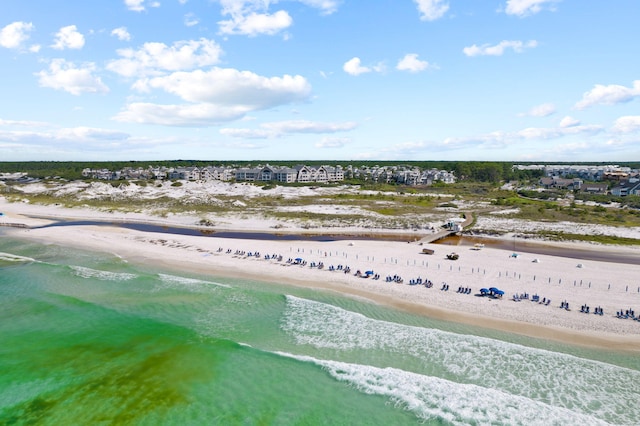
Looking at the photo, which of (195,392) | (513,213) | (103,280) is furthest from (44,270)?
(513,213)

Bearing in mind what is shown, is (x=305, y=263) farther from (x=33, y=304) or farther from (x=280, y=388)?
(x=33, y=304)

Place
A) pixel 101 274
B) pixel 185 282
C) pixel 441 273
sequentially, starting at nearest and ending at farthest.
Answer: pixel 185 282
pixel 441 273
pixel 101 274

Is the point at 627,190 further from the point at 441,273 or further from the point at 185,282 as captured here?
the point at 185,282

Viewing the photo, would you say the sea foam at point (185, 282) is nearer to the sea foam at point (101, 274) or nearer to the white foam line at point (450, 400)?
the sea foam at point (101, 274)

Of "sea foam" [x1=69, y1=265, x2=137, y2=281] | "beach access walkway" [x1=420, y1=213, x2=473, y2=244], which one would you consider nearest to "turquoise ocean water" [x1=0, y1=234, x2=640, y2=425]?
"sea foam" [x1=69, y1=265, x2=137, y2=281]

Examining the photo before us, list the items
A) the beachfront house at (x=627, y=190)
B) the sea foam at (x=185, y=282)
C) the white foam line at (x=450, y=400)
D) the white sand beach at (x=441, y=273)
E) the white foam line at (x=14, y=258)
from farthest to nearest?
the beachfront house at (x=627, y=190) → the white foam line at (x=14, y=258) → the sea foam at (x=185, y=282) → the white sand beach at (x=441, y=273) → the white foam line at (x=450, y=400)

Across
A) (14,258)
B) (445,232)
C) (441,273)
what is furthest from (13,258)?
(445,232)

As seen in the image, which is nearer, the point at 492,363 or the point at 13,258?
the point at 492,363

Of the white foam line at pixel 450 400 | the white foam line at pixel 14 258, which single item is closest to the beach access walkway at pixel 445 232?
the white foam line at pixel 450 400
